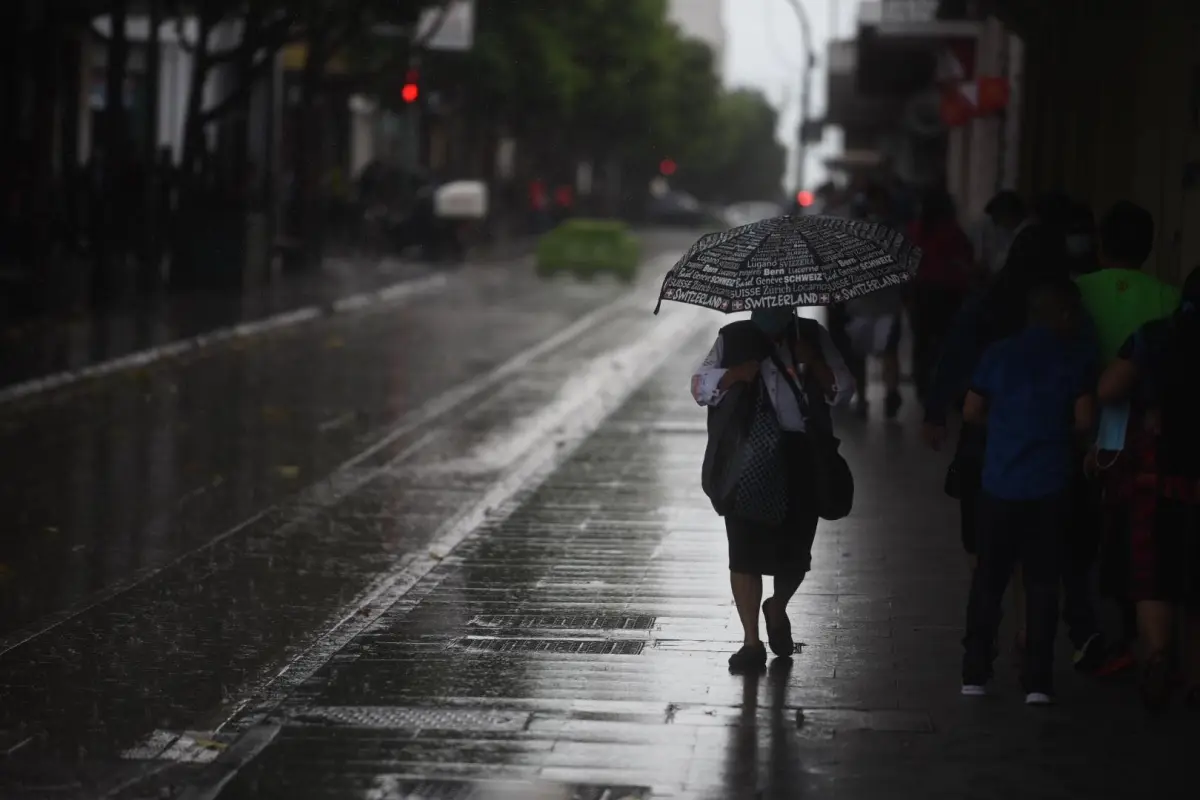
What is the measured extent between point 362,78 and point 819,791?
105ft

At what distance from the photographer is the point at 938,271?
56.6ft

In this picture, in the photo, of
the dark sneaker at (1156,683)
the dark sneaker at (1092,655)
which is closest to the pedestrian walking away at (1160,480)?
the dark sneaker at (1156,683)

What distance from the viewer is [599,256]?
40.5 m

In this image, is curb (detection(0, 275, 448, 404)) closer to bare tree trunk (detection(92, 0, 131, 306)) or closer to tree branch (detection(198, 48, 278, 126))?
bare tree trunk (detection(92, 0, 131, 306))

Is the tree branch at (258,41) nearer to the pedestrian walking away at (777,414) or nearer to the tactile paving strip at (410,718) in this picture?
the pedestrian walking away at (777,414)

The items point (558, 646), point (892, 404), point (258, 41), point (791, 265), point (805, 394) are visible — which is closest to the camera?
point (791, 265)

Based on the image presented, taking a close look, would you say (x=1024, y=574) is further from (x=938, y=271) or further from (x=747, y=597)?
(x=938, y=271)

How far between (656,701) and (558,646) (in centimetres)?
103

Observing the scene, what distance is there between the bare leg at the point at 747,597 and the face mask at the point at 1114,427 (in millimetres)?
1349

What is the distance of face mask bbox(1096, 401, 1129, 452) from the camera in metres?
7.89

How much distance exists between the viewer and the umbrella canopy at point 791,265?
8.16m

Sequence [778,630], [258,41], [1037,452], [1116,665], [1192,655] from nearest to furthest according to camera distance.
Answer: [1037,452] < [1192,655] < [1116,665] < [778,630] < [258,41]

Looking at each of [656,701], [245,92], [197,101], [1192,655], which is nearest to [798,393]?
[656,701]

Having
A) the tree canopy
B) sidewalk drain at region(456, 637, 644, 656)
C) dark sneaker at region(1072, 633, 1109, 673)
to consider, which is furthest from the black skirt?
the tree canopy
